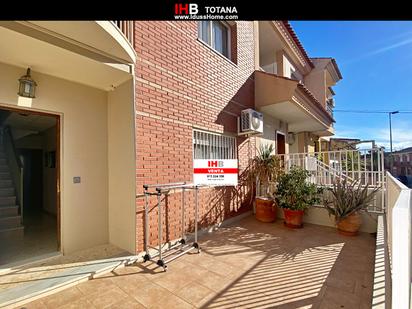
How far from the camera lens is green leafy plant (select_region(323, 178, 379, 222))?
478cm

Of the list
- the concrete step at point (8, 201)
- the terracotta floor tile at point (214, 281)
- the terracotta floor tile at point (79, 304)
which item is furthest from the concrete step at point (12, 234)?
the terracotta floor tile at point (214, 281)

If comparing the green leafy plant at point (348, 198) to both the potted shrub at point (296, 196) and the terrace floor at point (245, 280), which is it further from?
the terrace floor at point (245, 280)

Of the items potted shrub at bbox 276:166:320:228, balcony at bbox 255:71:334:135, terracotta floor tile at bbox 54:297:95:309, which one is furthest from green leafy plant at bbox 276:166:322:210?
terracotta floor tile at bbox 54:297:95:309

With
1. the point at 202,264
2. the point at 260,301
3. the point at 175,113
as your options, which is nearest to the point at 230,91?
the point at 175,113

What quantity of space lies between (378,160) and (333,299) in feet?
13.6

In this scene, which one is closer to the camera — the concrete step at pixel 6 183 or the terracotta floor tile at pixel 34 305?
the terracotta floor tile at pixel 34 305

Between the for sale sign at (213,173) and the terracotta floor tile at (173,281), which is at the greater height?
the for sale sign at (213,173)

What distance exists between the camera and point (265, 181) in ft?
21.4

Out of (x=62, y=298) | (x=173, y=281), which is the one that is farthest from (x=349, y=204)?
(x=62, y=298)

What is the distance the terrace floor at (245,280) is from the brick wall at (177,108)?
86 cm

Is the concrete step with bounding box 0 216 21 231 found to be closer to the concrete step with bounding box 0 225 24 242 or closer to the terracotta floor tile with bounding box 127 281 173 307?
the concrete step with bounding box 0 225 24 242

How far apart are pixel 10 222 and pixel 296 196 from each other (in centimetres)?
683

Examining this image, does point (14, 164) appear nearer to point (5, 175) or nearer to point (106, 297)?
point (5, 175)

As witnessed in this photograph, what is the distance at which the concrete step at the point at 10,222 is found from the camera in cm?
439
